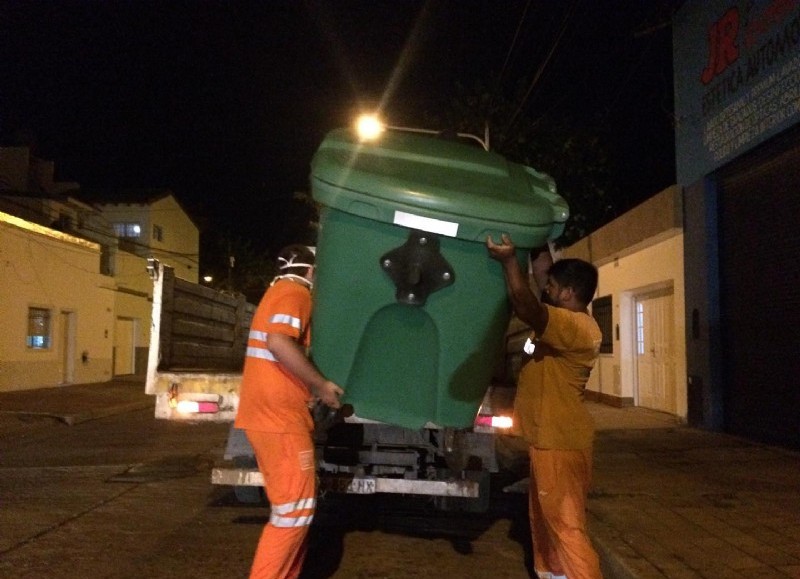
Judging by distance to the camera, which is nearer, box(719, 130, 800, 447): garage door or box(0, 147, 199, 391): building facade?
box(719, 130, 800, 447): garage door

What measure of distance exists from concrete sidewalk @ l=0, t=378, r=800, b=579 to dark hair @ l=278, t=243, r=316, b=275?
2.47 m

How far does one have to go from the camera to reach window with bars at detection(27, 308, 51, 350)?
21016mm

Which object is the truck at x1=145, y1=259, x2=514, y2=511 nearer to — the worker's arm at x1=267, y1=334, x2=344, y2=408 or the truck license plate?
the truck license plate

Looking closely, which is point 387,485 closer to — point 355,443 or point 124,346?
point 355,443

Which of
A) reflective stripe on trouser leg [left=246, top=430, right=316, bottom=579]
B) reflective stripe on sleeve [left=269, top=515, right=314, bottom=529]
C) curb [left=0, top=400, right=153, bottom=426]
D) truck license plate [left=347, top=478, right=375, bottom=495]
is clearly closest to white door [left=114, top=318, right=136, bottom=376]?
curb [left=0, top=400, right=153, bottom=426]

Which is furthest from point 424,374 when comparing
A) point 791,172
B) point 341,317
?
point 791,172

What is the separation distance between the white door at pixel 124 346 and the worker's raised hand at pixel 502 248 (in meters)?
27.5

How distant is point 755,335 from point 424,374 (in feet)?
23.4

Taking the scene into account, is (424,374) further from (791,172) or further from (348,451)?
(791,172)

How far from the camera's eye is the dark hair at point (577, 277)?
155 inches

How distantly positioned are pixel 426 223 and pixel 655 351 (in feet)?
34.8

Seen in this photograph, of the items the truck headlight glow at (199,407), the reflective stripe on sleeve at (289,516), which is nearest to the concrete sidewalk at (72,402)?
the truck headlight glow at (199,407)

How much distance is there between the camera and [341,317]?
12.6 feet

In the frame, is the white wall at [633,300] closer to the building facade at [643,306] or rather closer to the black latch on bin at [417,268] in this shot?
the building facade at [643,306]
